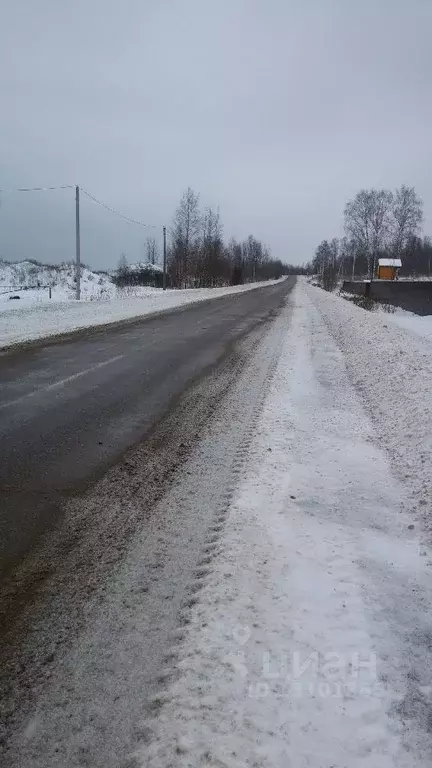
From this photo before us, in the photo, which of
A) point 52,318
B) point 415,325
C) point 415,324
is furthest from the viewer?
point 415,324

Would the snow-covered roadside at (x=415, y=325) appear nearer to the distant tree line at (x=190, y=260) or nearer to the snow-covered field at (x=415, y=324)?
the snow-covered field at (x=415, y=324)

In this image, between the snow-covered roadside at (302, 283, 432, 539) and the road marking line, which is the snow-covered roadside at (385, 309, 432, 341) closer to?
the snow-covered roadside at (302, 283, 432, 539)

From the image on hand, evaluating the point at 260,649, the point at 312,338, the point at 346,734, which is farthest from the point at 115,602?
the point at 312,338

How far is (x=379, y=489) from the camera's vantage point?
13.1 ft

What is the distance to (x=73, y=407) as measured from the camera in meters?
6.06

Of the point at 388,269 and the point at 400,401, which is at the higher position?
the point at 388,269

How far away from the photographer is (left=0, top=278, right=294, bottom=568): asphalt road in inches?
144

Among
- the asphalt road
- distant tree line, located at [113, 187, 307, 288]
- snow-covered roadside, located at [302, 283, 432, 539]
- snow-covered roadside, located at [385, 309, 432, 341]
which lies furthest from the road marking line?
distant tree line, located at [113, 187, 307, 288]

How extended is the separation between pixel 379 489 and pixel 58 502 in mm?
2566

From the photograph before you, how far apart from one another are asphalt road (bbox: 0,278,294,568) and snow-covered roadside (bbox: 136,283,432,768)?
4.47ft

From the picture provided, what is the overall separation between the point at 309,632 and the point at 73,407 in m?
4.45

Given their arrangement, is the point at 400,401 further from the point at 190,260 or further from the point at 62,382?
the point at 190,260

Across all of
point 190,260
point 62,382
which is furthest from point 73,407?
point 190,260

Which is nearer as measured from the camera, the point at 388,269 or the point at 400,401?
the point at 400,401
